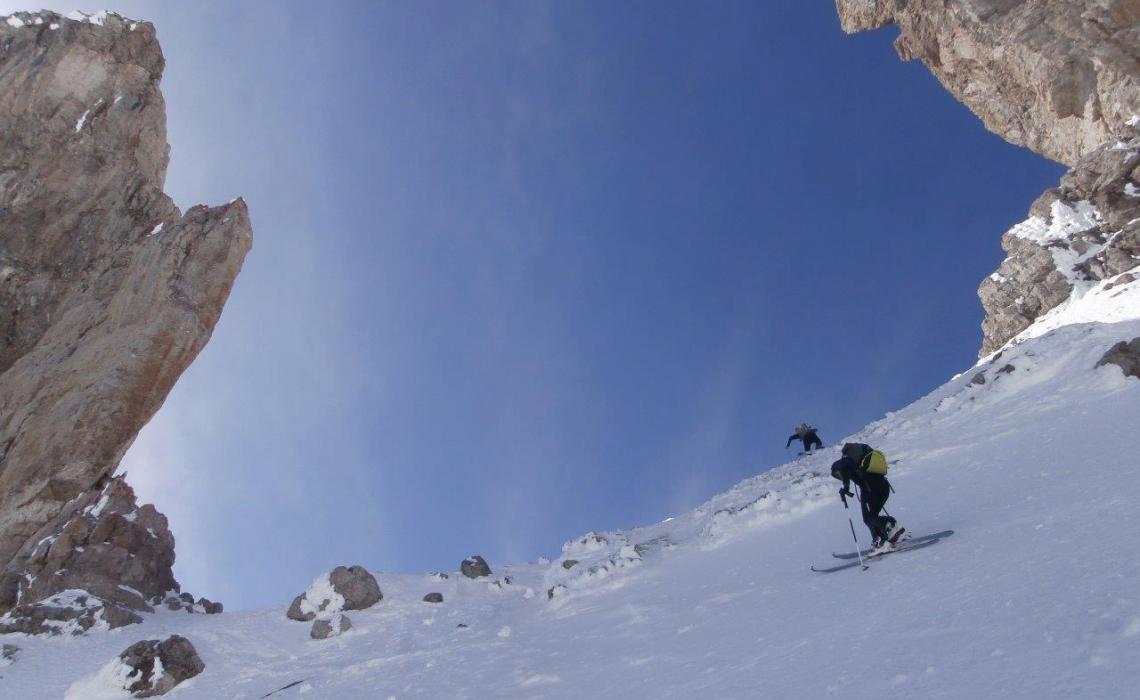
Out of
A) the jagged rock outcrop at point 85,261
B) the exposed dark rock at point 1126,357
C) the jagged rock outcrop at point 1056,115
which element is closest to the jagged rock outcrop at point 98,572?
the jagged rock outcrop at point 85,261

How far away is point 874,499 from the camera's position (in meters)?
11.2

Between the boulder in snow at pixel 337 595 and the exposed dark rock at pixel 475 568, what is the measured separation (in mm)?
3271

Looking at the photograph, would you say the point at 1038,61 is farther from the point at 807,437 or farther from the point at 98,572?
the point at 98,572

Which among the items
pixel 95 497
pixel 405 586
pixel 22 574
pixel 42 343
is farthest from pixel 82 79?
pixel 405 586

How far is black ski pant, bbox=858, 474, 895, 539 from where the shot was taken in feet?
35.8

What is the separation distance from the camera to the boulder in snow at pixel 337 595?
64.3 ft

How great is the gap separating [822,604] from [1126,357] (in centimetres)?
1405

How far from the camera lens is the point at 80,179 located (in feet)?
137

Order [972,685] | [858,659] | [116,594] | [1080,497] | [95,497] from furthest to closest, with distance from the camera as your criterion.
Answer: [95,497] → [116,594] → [1080,497] → [858,659] → [972,685]

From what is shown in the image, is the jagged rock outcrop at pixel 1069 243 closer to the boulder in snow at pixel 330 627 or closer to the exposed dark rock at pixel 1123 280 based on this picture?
the exposed dark rock at pixel 1123 280

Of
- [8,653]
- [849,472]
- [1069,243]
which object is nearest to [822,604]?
[849,472]

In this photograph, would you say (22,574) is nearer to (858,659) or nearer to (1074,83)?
(858,659)

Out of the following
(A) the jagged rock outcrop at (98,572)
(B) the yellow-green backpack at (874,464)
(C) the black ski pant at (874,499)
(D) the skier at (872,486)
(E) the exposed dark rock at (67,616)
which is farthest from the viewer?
(A) the jagged rock outcrop at (98,572)

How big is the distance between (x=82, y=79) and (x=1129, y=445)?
52.8m
